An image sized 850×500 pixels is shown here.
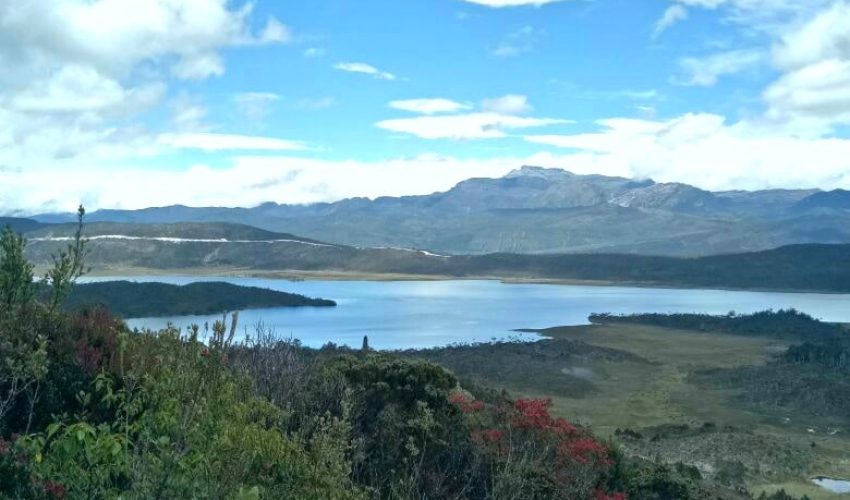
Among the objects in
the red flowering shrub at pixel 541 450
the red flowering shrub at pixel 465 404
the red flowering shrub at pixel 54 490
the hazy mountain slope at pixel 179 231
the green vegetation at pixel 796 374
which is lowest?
the green vegetation at pixel 796 374

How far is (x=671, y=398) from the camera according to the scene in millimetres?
34469

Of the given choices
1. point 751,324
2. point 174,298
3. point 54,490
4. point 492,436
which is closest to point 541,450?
point 492,436

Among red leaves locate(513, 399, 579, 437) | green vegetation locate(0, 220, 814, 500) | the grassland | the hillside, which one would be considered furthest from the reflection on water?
the hillside

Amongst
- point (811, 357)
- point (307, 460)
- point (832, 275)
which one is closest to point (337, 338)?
point (811, 357)

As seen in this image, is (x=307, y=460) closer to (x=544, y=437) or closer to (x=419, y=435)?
(x=419, y=435)

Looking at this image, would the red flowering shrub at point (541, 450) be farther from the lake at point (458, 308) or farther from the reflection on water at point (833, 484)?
the lake at point (458, 308)

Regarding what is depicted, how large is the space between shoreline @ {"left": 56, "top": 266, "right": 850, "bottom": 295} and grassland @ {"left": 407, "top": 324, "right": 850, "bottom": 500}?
183 feet

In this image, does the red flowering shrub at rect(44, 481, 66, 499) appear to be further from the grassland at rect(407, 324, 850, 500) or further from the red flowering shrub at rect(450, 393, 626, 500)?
the grassland at rect(407, 324, 850, 500)

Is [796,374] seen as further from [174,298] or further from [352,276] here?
[352,276]

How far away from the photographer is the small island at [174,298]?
55781 mm

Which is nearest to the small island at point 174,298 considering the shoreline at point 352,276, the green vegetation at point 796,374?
the green vegetation at point 796,374

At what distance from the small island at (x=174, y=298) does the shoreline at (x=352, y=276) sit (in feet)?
129

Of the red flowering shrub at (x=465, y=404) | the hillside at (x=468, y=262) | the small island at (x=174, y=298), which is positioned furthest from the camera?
the hillside at (x=468, y=262)

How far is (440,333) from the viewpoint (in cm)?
5731
